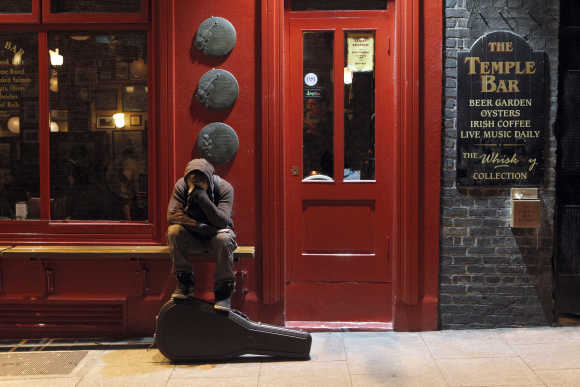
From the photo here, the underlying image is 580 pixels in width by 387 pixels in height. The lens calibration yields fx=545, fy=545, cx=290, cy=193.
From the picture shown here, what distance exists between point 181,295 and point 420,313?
2324 millimetres

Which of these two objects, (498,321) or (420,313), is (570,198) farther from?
(420,313)

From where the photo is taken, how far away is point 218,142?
523 centimetres

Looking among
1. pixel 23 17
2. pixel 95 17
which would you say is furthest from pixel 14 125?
pixel 95 17

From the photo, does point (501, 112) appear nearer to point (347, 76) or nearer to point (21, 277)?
point (347, 76)

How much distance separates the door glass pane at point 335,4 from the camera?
5.35m

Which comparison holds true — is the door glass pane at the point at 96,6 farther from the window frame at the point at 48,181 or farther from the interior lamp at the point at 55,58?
the interior lamp at the point at 55,58

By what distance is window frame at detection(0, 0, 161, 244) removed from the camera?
17.2 feet

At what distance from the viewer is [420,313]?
5.32m

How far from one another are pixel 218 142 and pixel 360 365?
2.41 meters

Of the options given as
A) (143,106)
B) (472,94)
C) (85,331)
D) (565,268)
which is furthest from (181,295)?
(565,268)

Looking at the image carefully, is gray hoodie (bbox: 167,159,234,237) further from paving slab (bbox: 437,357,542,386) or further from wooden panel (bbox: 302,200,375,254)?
paving slab (bbox: 437,357,542,386)

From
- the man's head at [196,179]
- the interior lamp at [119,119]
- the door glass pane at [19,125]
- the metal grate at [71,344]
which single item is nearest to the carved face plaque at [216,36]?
the interior lamp at [119,119]

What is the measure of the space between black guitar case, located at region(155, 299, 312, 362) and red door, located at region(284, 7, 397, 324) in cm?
89

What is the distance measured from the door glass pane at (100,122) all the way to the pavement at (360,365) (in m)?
1.46
